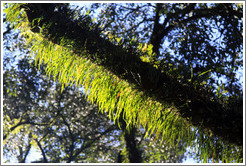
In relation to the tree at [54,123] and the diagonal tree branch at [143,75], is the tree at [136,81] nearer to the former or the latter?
the diagonal tree branch at [143,75]

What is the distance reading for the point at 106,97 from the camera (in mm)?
2039

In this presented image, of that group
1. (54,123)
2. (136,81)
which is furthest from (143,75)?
(54,123)

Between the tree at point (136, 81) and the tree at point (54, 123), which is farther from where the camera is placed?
the tree at point (54, 123)

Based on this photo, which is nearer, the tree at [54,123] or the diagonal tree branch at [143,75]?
the diagonal tree branch at [143,75]

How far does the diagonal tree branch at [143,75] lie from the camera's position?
1549 mm

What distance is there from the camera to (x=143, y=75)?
180 cm

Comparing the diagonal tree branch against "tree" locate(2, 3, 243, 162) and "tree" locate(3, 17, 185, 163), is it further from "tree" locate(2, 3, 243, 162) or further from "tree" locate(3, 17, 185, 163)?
"tree" locate(3, 17, 185, 163)

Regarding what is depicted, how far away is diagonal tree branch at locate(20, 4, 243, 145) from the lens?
1.55 metres

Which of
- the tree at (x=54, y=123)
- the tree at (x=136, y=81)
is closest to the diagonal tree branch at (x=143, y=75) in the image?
the tree at (x=136, y=81)

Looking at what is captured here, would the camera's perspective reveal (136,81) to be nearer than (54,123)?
Yes

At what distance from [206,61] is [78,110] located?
22.2 feet

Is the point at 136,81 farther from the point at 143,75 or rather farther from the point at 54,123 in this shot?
the point at 54,123

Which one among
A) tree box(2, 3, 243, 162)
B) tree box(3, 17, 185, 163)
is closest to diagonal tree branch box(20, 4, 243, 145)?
tree box(2, 3, 243, 162)

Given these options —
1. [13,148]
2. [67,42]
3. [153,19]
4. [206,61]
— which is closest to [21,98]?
[13,148]
